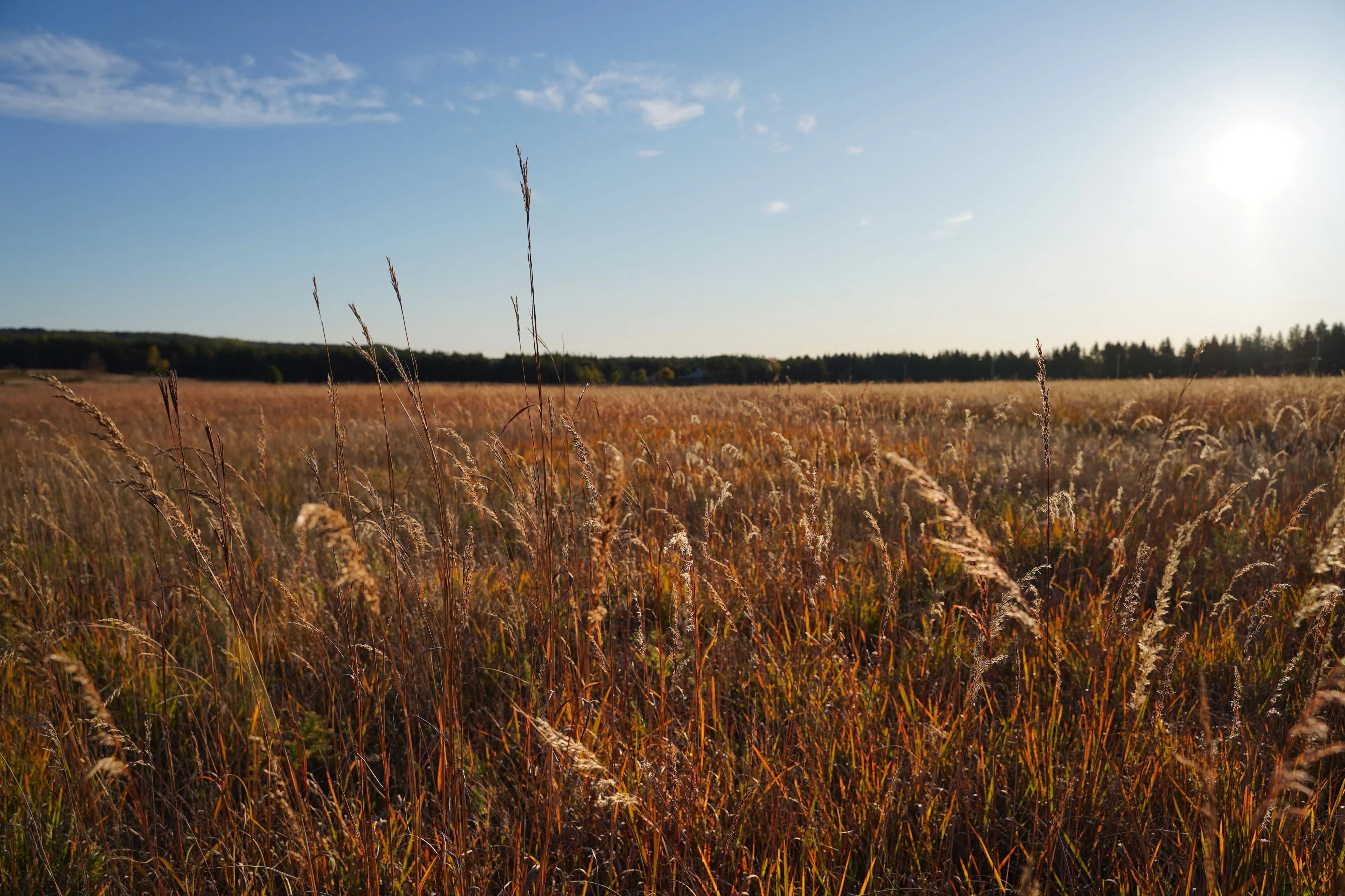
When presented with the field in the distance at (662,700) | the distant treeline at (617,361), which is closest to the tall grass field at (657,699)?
the field in the distance at (662,700)

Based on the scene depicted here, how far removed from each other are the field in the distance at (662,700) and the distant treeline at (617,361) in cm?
4114

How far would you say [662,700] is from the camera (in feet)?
5.38

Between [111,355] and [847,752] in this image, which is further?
[111,355]

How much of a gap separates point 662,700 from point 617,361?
A: 2515 inches

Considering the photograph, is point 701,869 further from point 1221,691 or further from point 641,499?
point 641,499

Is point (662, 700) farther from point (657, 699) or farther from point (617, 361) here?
point (617, 361)

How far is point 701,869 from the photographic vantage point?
60.6 inches

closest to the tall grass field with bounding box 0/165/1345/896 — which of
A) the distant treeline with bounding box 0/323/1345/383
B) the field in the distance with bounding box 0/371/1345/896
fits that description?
the field in the distance with bounding box 0/371/1345/896

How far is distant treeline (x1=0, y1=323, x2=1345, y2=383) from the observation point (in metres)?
52.1

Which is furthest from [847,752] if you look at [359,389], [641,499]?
[359,389]

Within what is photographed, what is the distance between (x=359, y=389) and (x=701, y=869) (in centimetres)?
3092

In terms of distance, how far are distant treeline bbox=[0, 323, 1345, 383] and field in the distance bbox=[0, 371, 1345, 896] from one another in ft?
135

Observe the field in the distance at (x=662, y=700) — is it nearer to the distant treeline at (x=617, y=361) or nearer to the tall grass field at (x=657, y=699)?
the tall grass field at (x=657, y=699)

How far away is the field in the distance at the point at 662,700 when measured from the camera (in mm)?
1455
